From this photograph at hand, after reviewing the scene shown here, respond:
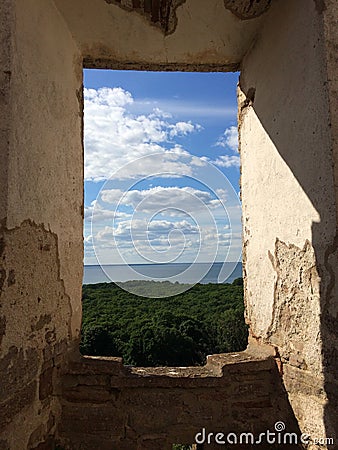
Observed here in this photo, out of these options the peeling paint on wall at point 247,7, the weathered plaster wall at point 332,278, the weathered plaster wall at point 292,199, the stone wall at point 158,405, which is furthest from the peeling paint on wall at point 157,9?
the stone wall at point 158,405

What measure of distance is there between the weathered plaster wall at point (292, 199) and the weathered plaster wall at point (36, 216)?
1.19 meters

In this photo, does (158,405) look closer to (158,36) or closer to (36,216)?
(36,216)

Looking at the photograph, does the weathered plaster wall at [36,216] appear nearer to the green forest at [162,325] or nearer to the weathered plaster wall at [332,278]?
the weathered plaster wall at [332,278]

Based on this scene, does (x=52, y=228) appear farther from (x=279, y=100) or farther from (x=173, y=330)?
(x=173, y=330)

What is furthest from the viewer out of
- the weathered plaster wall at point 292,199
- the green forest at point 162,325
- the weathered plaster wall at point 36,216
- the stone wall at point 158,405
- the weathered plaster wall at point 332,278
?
the green forest at point 162,325

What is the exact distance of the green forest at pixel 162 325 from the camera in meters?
7.10

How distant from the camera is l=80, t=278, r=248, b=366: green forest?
710cm

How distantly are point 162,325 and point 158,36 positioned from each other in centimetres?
599

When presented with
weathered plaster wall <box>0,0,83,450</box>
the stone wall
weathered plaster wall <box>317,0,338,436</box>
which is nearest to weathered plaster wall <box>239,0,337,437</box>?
weathered plaster wall <box>317,0,338,436</box>

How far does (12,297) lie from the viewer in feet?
6.18

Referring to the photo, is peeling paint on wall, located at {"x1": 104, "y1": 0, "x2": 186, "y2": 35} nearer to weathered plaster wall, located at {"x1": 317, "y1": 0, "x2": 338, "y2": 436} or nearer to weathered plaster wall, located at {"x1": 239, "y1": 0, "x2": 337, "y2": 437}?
weathered plaster wall, located at {"x1": 239, "y1": 0, "x2": 337, "y2": 437}

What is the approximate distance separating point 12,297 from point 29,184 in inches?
21.1

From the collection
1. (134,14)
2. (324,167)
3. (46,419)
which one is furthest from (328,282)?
(134,14)

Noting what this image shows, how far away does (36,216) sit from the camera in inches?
84.7
